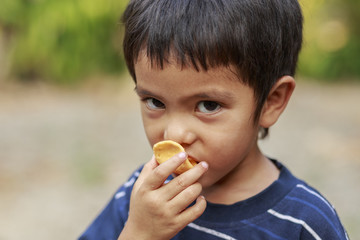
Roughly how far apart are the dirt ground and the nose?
9.24ft

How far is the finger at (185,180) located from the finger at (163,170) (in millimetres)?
32

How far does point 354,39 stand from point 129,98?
522cm

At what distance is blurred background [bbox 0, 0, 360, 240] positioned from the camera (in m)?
4.72

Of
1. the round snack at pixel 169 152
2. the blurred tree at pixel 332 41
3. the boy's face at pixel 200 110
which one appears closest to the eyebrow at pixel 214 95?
the boy's face at pixel 200 110

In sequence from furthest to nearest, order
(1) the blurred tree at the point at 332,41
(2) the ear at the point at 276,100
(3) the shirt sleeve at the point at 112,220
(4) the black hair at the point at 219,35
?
1. (1) the blurred tree at the point at 332,41
2. (3) the shirt sleeve at the point at 112,220
3. (2) the ear at the point at 276,100
4. (4) the black hair at the point at 219,35

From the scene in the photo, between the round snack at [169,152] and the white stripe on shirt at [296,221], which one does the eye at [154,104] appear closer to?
the round snack at [169,152]

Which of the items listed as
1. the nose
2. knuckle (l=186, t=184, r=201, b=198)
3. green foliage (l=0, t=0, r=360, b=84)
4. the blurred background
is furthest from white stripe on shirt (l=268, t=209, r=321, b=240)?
green foliage (l=0, t=0, r=360, b=84)

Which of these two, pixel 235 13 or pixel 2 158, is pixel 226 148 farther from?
pixel 2 158

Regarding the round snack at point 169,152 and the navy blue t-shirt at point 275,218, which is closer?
the round snack at point 169,152

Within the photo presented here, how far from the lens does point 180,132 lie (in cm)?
159

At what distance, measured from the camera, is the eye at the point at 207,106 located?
1.61 m

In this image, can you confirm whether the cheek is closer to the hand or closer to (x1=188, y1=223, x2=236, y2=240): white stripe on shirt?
the hand

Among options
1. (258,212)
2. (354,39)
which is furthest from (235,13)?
(354,39)

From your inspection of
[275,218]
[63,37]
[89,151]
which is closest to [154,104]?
[275,218]
